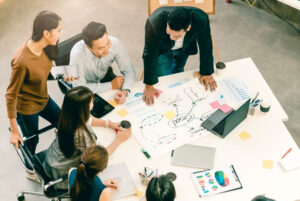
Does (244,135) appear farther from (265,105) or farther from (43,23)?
(43,23)

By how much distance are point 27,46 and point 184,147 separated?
1.26m

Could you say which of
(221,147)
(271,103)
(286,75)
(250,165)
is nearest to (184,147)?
(221,147)

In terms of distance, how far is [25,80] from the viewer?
252 centimetres

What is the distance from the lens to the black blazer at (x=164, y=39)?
2.61 m

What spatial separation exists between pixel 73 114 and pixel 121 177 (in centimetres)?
49

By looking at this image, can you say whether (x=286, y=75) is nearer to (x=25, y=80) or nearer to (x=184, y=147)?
(x=184, y=147)

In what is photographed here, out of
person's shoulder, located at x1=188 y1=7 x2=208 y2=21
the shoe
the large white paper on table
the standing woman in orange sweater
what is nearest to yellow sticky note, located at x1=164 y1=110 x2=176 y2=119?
the large white paper on table

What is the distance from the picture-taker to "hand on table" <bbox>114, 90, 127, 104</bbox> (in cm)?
263

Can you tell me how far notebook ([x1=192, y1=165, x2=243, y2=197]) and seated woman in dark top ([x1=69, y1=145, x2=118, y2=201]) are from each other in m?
0.53

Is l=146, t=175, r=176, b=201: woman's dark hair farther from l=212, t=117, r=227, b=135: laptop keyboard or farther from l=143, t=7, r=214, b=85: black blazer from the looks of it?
l=143, t=7, r=214, b=85: black blazer

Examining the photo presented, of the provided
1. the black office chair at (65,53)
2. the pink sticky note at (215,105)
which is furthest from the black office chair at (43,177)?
the pink sticky note at (215,105)

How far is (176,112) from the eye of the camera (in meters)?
Result: 2.57

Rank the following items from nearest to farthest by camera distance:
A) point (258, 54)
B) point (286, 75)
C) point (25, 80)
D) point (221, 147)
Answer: point (221, 147) < point (25, 80) < point (286, 75) < point (258, 54)

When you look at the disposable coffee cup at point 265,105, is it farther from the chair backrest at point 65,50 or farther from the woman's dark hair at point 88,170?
the chair backrest at point 65,50
